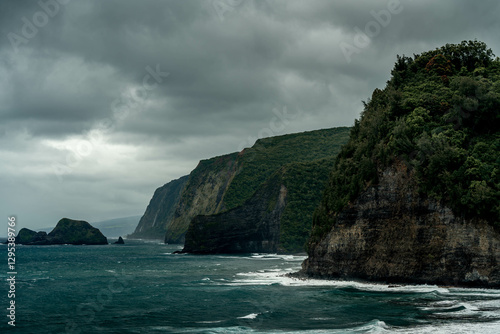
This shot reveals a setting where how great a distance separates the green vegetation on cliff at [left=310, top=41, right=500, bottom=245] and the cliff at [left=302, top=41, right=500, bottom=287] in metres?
0.11

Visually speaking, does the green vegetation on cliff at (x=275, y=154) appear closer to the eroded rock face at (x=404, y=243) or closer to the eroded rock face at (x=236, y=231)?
the eroded rock face at (x=236, y=231)

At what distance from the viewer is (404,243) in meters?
47.5

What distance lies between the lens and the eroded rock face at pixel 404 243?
42.8m

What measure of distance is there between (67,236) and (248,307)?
163920mm

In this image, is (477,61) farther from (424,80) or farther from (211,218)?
(211,218)

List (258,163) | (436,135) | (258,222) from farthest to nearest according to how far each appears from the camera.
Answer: (258,163) < (258,222) < (436,135)

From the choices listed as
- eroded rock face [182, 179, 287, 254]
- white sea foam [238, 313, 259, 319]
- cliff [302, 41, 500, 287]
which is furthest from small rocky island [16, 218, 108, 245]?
white sea foam [238, 313, 259, 319]

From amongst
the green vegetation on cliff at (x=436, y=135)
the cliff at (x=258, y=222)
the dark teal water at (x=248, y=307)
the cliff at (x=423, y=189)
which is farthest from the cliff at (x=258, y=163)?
the dark teal water at (x=248, y=307)

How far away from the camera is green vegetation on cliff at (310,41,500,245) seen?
45688 millimetres

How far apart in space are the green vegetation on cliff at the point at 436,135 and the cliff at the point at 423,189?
11 centimetres

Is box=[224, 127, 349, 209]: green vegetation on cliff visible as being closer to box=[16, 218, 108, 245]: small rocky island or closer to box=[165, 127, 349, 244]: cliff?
box=[165, 127, 349, 244]: cliff

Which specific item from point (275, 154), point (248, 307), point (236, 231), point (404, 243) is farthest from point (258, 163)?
point (248, 307)

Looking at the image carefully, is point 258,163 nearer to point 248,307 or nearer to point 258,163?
point 258,163

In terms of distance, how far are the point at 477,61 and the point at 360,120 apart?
57.8 feet
